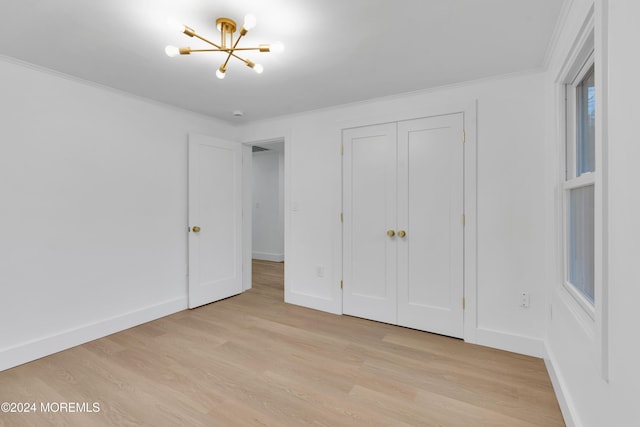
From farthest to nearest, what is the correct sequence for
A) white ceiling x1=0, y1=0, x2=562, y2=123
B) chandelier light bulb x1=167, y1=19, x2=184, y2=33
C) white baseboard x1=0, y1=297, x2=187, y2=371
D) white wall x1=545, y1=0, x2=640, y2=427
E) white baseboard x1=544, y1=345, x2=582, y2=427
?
white baseboard x1=0, y1=297, x2=187, y2=371, chandelier light bulb x1=167, y1=19, x2=184, y2=33, white ceiling x1=0, y1=0, x2=562, y2=123, white baseboard x1=544, y1=345, x2=582, y2=427, white wall x1=545, y1=0, x2=640, y2=427

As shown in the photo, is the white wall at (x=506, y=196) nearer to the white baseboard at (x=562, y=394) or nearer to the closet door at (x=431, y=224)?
the closet door at (x=431, y=224)

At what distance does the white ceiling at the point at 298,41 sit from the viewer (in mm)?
1728

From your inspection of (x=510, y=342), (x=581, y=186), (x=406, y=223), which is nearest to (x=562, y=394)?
(x=510, y=342)

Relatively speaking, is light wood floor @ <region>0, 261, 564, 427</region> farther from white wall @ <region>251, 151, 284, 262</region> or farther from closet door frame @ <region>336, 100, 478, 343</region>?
white wall @ <region>251, 151, 284, 262</region>

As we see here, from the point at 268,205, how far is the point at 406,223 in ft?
14.5

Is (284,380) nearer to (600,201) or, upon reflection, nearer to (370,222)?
(370,222)


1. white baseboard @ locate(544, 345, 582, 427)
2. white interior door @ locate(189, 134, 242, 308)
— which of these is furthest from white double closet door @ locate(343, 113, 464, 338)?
white interior door @ locate(189, 134, 242, 308)

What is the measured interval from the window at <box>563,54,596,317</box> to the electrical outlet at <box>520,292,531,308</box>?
2.04ft

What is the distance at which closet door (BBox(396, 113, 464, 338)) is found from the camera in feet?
9.24

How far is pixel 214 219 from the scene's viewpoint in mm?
3838

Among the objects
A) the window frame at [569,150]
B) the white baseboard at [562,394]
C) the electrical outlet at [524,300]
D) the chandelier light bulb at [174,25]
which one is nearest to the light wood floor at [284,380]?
the white baseboard at [562,394]

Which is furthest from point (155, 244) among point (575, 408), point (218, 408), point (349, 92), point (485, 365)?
point (575, 408)

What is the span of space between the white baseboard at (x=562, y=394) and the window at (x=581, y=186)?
57 centimetres

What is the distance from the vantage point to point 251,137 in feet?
13.5
